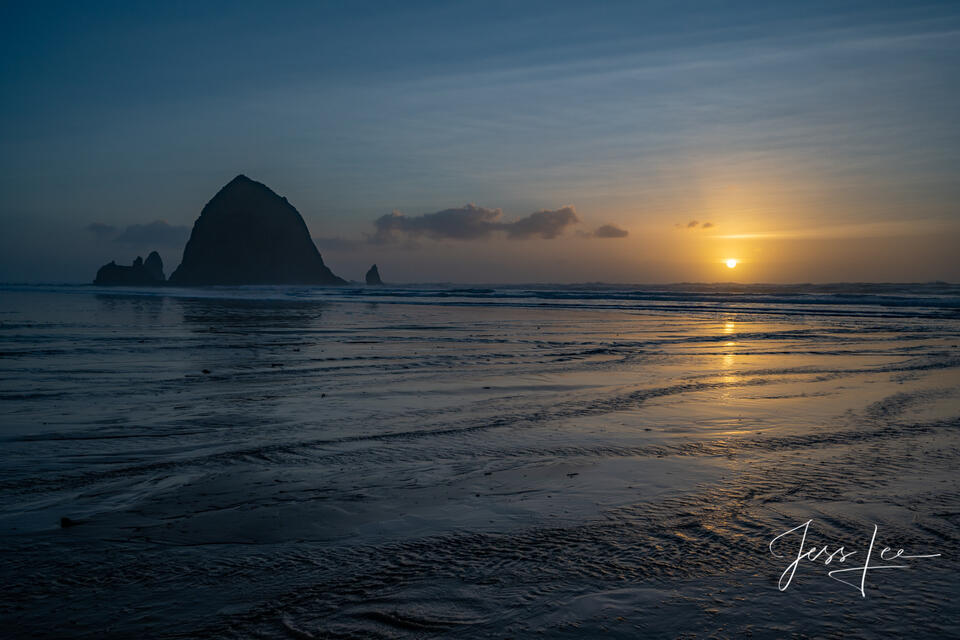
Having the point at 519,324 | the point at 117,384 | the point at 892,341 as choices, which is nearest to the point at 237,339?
the point at 117,384

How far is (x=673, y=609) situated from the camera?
3.27 m

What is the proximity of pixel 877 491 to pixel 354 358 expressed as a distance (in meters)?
11.1

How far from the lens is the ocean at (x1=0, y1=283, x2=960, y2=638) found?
128 inches

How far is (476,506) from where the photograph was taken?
482cm
